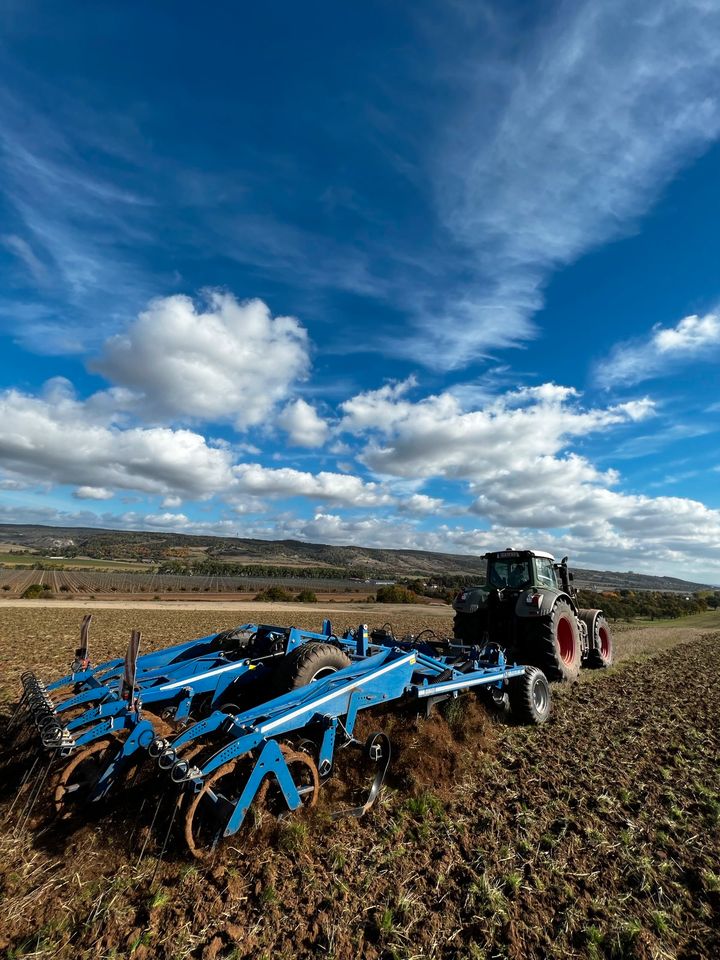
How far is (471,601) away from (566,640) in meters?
1.77

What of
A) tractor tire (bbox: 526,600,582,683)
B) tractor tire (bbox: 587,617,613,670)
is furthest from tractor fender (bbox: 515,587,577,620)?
tractor tire (bbox: 587,617,613,670)

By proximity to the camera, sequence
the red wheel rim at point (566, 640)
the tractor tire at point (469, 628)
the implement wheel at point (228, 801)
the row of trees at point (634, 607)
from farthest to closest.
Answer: the row of trees at point (634, 607) < the tractor tire at point (469, 628) < the red wheel rim at point (566, 640) < the implement wheel at point (228, 801)

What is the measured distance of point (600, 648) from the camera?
420 inches

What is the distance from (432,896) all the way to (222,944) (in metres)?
1.36

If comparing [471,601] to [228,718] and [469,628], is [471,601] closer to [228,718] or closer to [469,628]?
[469,628]

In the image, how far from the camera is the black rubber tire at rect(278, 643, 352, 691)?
4.82 m

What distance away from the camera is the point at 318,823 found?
12.8 ft

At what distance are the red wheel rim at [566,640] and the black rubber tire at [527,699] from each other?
1.93 metres

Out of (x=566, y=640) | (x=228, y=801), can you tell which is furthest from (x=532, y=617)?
(x=228, y=801)

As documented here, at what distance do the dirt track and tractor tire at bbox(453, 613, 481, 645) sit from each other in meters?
3.82

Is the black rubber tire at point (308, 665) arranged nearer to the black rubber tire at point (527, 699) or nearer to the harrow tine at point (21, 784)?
the harrow tine at point (21, 784)

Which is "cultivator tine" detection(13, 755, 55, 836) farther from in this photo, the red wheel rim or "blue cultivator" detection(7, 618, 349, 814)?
the red wheel rim

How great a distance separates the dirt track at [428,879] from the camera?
2855 mm

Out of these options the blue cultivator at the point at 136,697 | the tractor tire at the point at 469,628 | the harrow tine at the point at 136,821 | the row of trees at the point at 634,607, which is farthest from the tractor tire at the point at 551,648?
the row of trees at the point at 634,607
